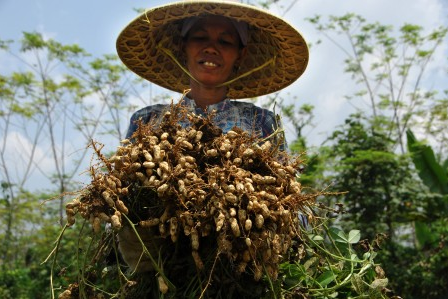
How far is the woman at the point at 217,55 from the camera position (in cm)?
206

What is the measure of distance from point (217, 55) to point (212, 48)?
3 cm

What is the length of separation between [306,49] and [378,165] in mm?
4348

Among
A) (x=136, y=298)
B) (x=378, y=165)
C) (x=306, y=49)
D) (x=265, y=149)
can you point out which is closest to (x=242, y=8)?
(x=306, y=49)

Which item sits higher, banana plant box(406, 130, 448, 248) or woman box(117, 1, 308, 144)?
banana plant box(406, 130, 448, 248)

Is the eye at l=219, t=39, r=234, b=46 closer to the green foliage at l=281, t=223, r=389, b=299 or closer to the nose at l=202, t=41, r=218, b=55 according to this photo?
the nose at l=202, t=41, r=218, b=55

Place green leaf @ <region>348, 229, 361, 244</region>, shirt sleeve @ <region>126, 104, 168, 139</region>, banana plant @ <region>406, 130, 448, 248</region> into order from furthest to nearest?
banana plant @ <region>406, 130, 448, 248</region> < shirt sleeve @ <region>126, 104, 168, 139</region> < green leaf @ <region>348, 229, 361, 244</region>

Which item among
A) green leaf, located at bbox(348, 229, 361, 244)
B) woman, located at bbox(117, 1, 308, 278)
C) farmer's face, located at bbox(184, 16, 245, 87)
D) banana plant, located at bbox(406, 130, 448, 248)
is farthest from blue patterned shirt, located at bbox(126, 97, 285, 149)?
banana plant, located at bbox(406, 130, 448, 248)

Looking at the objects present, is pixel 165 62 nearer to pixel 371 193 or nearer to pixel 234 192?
pixel 234 192

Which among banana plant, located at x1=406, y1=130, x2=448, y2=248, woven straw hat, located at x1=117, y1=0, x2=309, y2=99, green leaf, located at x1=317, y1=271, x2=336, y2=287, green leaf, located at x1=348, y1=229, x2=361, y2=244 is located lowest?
green leaf, located at x1=317, y1=271, x2=336, y2=287

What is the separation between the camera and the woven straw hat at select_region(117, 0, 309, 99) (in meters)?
2.08

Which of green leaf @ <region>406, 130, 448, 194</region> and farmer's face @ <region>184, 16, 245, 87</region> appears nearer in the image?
farmer's face @ <region>184, 16, 245, 87</region>

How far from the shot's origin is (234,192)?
4.01ft

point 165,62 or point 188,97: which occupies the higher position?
point 165,62

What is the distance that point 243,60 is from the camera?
94.1 inches
